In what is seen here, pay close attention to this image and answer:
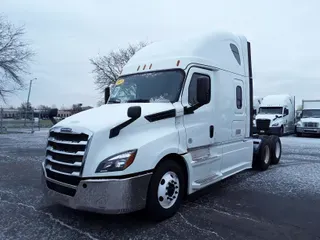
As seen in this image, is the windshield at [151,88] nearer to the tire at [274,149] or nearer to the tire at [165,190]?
the tire at [165,190]

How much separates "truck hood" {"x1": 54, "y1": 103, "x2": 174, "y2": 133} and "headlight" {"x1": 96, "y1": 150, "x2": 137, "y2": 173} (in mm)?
444

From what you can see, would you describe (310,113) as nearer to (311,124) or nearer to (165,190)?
(311,124)

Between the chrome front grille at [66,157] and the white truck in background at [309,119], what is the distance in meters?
21.8

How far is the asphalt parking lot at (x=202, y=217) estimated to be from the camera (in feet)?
12.5

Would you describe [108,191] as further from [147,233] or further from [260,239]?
[260,239]

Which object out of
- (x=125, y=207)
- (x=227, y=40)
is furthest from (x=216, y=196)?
(x=227, y=40)

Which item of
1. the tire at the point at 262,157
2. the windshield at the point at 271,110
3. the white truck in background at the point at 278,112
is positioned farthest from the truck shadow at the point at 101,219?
the windshield at the point at 271,110

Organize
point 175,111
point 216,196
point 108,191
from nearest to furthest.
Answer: point 108,191, point 175,111, point 216,196

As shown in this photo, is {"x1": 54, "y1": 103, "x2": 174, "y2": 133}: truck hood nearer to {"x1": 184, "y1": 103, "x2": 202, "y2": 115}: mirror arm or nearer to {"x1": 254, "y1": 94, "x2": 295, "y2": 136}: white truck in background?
{"x1": 184, "y1": 103, "x2": 202, "y2": 115}: mirror arm

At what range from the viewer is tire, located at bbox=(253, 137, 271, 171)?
314 inches

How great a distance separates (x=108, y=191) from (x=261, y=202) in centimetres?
316

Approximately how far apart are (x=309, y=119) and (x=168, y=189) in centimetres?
2134

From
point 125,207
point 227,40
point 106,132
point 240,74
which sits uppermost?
point 227,40

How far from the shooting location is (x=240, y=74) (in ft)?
21.7
